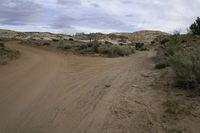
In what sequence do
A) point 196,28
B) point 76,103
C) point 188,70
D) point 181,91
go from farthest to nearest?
point 196,28
point 188,70
point 181,91
point 76,103

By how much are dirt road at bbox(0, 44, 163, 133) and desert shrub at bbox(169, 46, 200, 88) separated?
117 cm

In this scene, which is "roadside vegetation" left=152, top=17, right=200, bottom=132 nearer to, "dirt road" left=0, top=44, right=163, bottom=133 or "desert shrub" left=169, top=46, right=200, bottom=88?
"desert shrub" left=169, top=46, right=200, bottom=88

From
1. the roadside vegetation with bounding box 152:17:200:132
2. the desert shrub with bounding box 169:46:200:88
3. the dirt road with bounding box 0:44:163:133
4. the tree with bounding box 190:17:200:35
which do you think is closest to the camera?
the dirt road with bounding box 0:44:163:133

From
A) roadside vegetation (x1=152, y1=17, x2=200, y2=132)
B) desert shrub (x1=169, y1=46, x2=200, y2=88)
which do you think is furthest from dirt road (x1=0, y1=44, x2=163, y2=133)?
desert shrub (x1=169, y1=46, x2=200, y2=88)

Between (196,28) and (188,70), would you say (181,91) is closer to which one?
(188,70)

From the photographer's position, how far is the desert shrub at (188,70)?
10617 millimetres

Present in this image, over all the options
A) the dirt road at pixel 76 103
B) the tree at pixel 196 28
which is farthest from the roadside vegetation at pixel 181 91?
the tree at pixel 196 28

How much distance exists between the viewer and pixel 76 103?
10227 mm

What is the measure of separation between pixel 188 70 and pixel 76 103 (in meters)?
3.88

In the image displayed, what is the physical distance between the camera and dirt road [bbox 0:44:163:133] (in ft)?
26.5

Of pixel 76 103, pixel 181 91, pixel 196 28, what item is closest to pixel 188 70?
pixel 181 91

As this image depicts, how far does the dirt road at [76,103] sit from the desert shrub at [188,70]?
46.2 inches

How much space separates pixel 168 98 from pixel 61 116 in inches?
130

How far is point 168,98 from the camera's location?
32.8 feet
